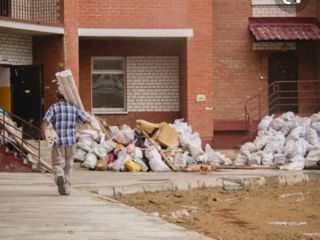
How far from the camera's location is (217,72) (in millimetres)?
23562

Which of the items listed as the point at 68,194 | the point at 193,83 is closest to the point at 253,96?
the point at 193,83

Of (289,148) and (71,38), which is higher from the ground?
(71,38)

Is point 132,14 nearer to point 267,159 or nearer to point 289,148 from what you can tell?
point 267,159

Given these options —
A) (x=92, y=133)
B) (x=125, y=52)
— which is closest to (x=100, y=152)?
(x=92, y=133)

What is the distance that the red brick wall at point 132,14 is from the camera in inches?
845

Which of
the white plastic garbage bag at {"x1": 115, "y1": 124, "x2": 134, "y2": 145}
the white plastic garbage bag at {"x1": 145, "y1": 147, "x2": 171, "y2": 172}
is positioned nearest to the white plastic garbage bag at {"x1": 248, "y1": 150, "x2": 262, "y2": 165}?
the white plastic garbage bag at {"x1": 145, "y1": 147, "x2": 171, "y2": 172}

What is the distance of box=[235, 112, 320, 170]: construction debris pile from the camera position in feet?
60.5

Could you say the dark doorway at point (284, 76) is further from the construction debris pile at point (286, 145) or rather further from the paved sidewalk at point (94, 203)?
the paved sidewalk at point (94, 203)

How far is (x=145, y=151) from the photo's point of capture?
18.6 meters

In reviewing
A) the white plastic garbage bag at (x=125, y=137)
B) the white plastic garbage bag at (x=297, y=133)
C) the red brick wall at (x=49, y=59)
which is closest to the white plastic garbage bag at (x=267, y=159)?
the white plastic garbage bag at (x=297, y=133)

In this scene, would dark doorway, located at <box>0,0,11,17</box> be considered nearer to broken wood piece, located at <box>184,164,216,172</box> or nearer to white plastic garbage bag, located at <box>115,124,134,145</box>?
white plastic garbage bag, located at <box>115,124,134,145</box>

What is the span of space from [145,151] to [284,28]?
740cm

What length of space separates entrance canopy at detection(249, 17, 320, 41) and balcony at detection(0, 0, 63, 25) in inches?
249

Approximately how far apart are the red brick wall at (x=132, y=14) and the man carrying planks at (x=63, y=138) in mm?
9866
